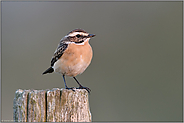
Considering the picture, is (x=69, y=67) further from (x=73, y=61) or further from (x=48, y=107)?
(x=48, y=107)

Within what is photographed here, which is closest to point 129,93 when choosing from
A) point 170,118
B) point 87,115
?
point 170,118

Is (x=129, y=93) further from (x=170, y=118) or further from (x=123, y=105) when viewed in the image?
(x=170, y=118)

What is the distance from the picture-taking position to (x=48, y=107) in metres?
3.36

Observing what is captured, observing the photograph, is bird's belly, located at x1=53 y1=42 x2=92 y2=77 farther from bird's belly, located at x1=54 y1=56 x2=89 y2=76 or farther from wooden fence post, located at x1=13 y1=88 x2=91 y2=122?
wooden fence post, located at x1=13 y1=88 x2=91 y2=122

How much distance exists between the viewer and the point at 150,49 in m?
9.62

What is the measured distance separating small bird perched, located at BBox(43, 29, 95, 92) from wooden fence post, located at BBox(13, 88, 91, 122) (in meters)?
1.41

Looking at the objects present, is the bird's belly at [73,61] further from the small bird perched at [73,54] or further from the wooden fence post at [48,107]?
the wooden fence post at [48,107]

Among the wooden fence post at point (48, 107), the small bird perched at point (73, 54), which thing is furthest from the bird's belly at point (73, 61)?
the wooden fence post at point (48, 107)

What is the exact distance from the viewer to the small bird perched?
16.1 feet

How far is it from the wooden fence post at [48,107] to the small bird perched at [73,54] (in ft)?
4.61

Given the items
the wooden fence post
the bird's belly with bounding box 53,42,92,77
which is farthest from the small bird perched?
the wooden fence post

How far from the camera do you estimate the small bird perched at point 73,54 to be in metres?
4.91

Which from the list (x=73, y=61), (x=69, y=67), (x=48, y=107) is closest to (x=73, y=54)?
(x=73, y=61)

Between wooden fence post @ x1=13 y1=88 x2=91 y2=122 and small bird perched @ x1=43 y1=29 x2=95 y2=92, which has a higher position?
small bird perched @ x1=43 y1=29 x2=95 y2=92
